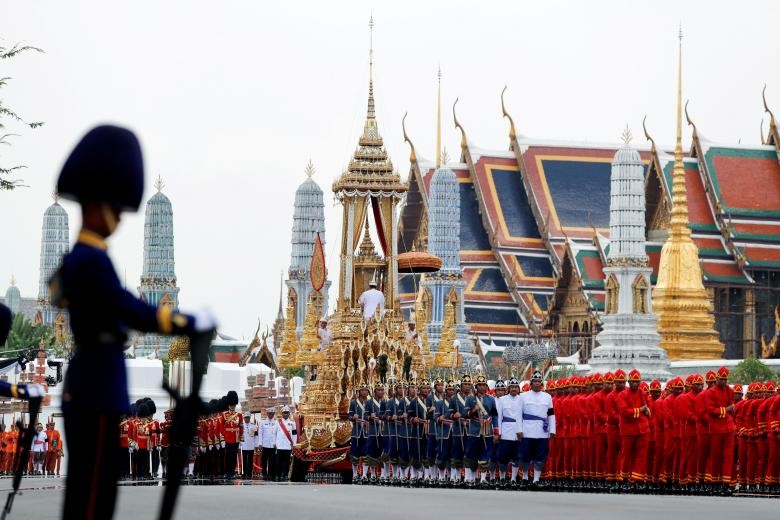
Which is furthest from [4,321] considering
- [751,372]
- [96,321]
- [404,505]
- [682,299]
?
[682,299]

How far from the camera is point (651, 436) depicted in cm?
1827

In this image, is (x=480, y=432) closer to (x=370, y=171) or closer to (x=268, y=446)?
(x=268, y=446)

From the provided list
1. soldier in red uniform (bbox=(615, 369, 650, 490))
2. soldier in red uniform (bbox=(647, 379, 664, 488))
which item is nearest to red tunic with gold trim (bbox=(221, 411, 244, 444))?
soldier in red uniform (bbox=(615, 369, 650, 490))

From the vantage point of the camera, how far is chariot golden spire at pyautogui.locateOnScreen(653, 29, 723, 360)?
5391 centimetres

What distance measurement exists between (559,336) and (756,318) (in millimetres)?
8176

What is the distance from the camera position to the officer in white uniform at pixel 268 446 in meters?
27.0

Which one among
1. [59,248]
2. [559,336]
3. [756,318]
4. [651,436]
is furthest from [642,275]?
[59,248]

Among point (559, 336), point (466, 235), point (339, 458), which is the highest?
point (466, 235)

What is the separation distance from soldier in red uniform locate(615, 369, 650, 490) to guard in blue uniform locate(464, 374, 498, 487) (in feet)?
6.00

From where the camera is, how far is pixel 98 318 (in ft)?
19.7

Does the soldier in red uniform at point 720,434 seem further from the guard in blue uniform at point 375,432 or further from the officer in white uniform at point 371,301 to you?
the officer in white uniform at point 371,301

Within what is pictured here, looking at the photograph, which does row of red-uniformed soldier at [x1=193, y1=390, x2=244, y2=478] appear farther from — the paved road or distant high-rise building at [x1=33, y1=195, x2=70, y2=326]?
distant high-rise building at [x1=33, y1=195, x2=70, y2=326]

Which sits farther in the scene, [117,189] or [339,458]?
[339,458]

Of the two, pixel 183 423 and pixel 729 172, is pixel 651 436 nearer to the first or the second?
pixel 183 423
